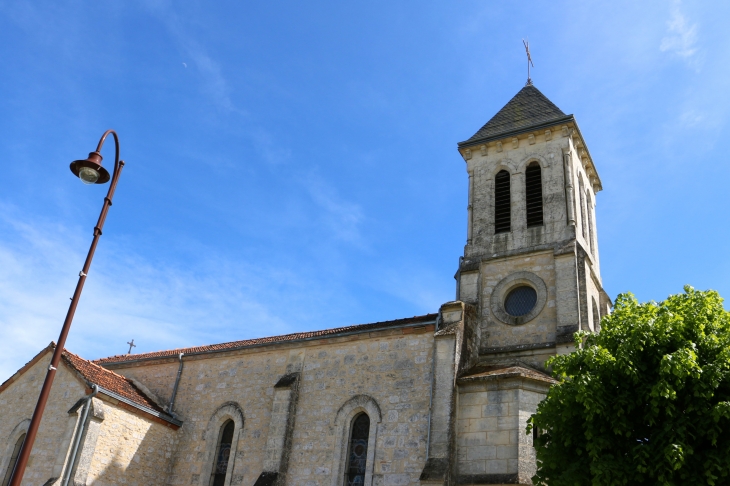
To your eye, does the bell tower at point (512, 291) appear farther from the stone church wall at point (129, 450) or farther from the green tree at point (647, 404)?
the stone church wall at point (129, 450)

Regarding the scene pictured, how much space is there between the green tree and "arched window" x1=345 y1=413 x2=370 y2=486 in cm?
571

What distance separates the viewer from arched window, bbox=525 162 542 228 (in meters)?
20.9

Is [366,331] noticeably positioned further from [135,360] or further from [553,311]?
[135,360]

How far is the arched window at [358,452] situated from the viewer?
17.0 meters

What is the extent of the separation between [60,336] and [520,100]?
20.4 meters

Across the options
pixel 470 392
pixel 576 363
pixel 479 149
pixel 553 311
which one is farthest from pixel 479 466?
pixel 479 149

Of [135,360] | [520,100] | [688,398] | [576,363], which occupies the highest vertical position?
[520,100]

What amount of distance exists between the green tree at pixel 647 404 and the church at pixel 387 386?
286 centimetres

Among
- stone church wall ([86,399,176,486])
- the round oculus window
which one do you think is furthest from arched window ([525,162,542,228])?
stone church wall ([86,399,176,486])

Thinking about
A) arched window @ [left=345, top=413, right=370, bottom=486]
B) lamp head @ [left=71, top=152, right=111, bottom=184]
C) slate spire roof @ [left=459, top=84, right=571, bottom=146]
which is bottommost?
arched window @ [left=345, top=413, right=370, bottom=486]

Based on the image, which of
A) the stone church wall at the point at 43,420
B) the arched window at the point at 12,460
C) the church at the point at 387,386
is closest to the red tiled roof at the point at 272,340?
the church at the point at 387,386

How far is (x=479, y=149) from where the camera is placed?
23.3m

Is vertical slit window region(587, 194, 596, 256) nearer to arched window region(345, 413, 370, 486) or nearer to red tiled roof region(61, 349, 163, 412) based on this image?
arched window region(345, 413, 370, 486)

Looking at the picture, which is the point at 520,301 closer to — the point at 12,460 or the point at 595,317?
the point at 595,317
